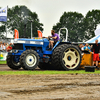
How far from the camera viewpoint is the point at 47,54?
13828mm

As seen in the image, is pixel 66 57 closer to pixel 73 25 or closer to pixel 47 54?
pixel 47 54

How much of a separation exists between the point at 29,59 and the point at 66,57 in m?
1.84

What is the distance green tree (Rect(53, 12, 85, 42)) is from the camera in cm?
6938

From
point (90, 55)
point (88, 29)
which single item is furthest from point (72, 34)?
point (90, 55)

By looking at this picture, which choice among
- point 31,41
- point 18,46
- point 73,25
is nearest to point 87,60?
point 31,41

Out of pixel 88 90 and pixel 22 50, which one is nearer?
pixel 88 90

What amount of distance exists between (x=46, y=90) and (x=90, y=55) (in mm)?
8648

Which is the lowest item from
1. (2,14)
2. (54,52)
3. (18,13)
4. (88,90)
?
(88,90)

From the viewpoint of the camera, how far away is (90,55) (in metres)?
14.9

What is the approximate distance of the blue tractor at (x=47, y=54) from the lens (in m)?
13.3

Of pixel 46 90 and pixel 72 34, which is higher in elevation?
pixel 72 34

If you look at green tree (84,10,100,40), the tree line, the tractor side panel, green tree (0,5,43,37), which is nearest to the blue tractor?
the tractor side panel

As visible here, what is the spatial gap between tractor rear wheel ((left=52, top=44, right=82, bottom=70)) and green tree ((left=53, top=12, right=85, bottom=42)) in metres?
55.2

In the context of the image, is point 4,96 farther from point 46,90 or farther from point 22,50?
point 22,50
